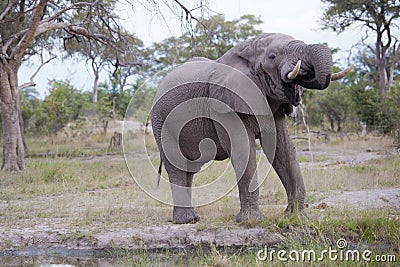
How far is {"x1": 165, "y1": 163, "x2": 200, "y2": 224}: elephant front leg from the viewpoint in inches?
263

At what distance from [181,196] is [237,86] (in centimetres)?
168

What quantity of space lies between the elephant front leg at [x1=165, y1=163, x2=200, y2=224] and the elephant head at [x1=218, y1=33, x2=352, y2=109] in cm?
162

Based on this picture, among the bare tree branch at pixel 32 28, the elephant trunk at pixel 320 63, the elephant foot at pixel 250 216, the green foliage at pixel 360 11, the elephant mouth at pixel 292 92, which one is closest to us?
the elephant trunk at pixel 320 63

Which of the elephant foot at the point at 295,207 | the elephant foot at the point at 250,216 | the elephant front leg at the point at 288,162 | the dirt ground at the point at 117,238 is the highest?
the elephant front leg at the point at 288,162

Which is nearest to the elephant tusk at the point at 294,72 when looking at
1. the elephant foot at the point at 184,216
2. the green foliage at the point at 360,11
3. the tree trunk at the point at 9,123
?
the elephant foot at the point at 184,216

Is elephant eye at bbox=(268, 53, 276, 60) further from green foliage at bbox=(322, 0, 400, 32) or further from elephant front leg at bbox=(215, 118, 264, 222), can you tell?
green foliage at bbox=(322, 0, 400, 32)

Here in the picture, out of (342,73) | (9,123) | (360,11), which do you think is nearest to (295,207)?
(342,73)

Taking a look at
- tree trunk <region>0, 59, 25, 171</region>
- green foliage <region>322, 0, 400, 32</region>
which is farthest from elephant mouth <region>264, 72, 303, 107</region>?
green foliage <region>322, 0, 400, 32</region>

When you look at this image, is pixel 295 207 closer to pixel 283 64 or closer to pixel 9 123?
pixel 283 64

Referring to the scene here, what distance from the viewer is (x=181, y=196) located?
6887 mm

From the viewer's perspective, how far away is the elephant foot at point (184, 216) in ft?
21.8

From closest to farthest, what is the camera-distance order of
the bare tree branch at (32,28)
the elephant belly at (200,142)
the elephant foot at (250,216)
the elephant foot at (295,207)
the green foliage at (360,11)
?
the elephant foot at (250,216), the elephant foot at (295,207), the elephant belly at (200,142), the bare tree branch at (32,28), the green foliage at (360,11)

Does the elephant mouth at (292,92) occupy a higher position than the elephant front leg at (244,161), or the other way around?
the elephant mouth at (292,92)

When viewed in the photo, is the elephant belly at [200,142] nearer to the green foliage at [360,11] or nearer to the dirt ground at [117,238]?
the dirt ground at [117,238]
